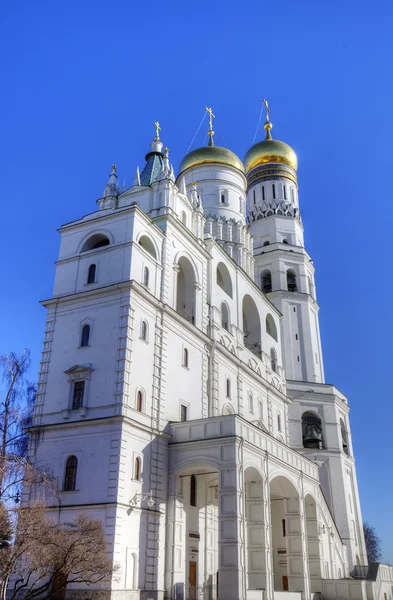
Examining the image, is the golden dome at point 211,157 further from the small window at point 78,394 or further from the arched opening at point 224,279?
the small window at point 78,394

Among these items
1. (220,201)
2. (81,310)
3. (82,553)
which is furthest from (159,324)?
(220,201)

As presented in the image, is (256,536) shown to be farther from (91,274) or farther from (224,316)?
(91,274)

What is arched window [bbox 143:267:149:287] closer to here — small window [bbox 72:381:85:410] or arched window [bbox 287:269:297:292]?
small window [bbox 72:381:85:410]

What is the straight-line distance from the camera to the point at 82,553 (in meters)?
19.3

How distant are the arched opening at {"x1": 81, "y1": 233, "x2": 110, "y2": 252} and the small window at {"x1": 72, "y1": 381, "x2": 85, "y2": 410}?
7.26 metres

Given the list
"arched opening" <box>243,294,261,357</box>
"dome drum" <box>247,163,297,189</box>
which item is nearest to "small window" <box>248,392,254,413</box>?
"arched opening" <box>243,294,261,357</box>

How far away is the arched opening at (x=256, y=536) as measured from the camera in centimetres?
2606

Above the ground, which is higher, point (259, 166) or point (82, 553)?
point (259, 166)

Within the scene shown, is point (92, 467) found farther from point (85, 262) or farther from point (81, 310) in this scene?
point (85, 262)

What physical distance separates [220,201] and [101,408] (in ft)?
80.1

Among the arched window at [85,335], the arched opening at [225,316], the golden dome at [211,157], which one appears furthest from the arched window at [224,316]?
the golden dome at [211,157]

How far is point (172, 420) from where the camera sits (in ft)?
91.5

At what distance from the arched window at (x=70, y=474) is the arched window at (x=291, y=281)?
3123cm

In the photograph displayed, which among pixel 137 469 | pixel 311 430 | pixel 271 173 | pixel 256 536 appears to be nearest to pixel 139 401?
pixel 137 469
